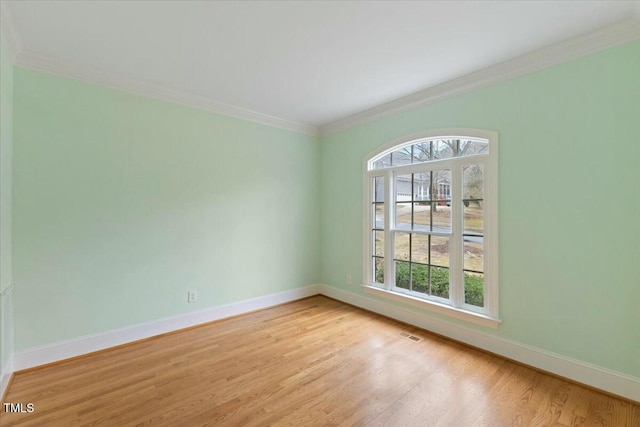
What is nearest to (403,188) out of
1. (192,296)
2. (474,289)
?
(474,289)

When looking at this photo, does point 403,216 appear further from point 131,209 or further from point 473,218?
point 131,209

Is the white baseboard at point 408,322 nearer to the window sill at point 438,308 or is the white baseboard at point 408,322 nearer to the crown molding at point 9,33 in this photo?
the window sill at point 438,308

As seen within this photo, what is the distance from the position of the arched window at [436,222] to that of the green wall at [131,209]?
55.0 inches

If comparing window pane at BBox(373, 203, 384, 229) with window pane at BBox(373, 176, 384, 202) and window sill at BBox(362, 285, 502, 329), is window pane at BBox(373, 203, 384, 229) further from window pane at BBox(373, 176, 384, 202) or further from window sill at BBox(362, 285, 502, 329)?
window sill at BBox(362, 285, 502, 329)

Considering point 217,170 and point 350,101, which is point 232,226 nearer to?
point 217,170

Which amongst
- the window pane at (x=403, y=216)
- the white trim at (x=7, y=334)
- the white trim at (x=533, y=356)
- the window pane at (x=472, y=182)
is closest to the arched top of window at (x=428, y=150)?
the window pane at (x=472, y=182)

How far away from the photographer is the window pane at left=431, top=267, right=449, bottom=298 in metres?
3.15

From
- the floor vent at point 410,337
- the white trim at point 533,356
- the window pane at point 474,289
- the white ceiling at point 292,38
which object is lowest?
the floor vent at point 410,337

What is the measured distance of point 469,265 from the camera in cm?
295

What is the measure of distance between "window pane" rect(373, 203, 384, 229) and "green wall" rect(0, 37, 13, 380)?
361 centimetres

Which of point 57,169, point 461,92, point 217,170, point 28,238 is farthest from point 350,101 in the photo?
point 28,238

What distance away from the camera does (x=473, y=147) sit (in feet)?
9.66

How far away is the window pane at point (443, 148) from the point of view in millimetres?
3109

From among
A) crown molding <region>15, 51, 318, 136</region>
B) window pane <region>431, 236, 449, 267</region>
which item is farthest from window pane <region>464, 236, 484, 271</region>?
crown molding <region>15, 51, 318, 136</region>
